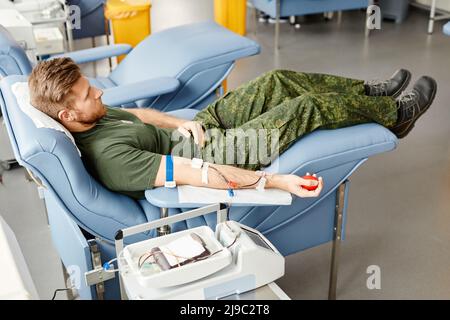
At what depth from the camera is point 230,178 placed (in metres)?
1.88

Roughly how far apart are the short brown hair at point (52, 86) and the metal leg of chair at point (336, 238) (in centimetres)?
100

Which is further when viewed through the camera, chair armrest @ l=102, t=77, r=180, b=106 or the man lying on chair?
chair armrest @ l=102, t=77, r=180, b=106

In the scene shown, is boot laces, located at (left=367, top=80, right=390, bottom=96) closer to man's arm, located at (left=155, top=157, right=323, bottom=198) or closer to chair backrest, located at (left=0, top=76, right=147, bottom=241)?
man's arm, located at (left=155, top=157, right=323, bottom=198)

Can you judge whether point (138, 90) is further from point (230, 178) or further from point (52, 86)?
point (230, 178)

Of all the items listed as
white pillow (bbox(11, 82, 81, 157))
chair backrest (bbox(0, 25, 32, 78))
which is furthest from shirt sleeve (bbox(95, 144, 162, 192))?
chair backrest (bbox(0, 25, 32, 78))

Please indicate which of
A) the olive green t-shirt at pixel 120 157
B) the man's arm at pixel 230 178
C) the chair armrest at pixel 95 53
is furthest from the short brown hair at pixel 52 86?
the chair armrest at pixel 95 53

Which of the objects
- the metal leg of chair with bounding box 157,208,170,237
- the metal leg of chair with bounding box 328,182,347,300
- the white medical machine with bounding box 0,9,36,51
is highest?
the white medical machine with bounding box 0,9,36,51

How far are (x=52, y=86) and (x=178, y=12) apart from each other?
406cm

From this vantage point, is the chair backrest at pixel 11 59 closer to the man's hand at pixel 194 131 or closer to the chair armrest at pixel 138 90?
the chair armrest at pixel 138 90

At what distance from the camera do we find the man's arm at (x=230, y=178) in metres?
1.85

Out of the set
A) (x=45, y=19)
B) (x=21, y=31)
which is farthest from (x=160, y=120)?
(x=45, y=19)

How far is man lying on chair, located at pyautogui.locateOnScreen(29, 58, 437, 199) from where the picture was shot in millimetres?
1874

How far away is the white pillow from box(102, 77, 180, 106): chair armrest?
61cm

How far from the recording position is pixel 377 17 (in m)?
5.10
